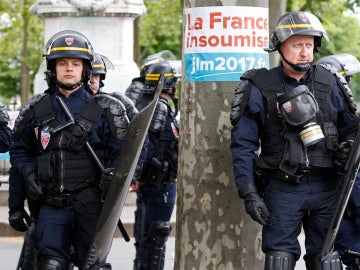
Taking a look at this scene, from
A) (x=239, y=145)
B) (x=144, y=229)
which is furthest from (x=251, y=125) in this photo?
(x=144, y=229)

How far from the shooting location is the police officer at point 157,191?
9492 mm

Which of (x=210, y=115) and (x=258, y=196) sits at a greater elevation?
(x=210, y=115)

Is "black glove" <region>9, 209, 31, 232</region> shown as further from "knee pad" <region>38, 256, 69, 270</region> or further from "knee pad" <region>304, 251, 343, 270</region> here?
"knee pad" <region>304, 251, 343, 270</region>

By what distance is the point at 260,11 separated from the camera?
697 cm

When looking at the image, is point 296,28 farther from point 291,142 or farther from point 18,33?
point 18,33

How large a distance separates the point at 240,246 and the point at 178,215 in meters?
0.46

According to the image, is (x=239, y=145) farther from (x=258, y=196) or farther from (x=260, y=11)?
(x=260, y=11)

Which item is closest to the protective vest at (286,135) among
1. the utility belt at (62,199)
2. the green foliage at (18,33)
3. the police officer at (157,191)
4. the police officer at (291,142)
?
the police officer at (291,142)

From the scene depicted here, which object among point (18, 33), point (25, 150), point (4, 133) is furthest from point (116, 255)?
point (18, 33)

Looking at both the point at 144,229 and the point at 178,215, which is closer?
the point at 178,215

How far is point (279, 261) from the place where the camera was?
655 centimetres

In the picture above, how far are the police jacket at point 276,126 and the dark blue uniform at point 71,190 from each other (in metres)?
0.90

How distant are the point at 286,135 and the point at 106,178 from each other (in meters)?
1.14

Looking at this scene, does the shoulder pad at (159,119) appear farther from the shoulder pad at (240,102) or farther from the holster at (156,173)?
the shoulder pad at (240,102)
